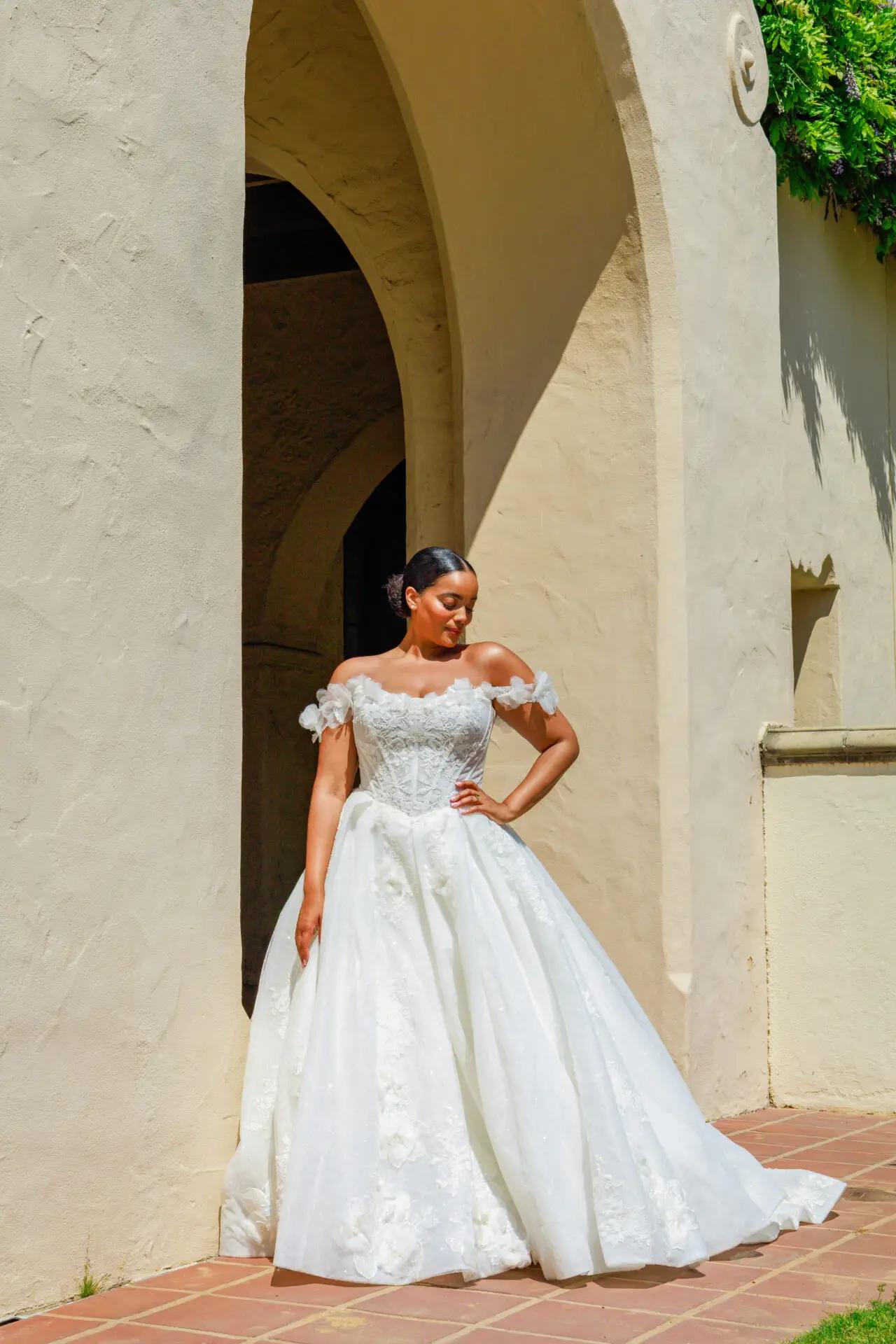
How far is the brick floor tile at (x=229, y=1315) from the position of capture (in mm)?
3508

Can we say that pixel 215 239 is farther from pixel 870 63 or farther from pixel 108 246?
pixel 870 63

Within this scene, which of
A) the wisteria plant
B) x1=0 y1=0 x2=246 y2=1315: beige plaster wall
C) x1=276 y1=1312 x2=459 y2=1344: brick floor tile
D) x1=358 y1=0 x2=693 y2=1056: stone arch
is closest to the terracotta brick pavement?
x1=276 y1=1312 x2=459 y2=1344: brick floor tile

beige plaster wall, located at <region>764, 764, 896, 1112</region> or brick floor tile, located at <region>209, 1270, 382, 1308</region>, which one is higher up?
beige plaster wall, located at <region>764, 764, 896, 1112</region>

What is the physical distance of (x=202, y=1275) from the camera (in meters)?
3.95

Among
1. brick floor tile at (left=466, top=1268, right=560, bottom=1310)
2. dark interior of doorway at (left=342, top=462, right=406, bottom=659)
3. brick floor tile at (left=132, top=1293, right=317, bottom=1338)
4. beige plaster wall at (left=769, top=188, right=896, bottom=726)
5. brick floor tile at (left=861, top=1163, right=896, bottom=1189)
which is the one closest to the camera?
brick floor tile at (left=132, top=1293, right=317, bottom=1338)

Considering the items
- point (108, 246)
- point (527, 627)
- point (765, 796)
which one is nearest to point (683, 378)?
point (527, 627)

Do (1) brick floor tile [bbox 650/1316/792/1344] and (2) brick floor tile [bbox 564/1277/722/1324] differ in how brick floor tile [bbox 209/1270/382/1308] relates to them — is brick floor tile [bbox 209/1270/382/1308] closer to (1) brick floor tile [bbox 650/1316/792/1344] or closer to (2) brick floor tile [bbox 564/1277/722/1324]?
(2) brick floor tile [bbox 564/1277/722/1324]

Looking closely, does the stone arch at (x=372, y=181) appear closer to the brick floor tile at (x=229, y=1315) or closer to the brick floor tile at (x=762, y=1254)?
the brick floor tile at (x=762, y=1254)

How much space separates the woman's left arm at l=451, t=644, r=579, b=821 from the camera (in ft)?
15.5

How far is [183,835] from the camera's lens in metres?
4.11

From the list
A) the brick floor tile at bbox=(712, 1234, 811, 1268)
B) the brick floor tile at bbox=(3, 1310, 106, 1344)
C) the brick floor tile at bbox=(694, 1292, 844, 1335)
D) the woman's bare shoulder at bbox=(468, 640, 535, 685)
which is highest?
the woman's bare shoulder at bbox=(468, 640, 535, 685)

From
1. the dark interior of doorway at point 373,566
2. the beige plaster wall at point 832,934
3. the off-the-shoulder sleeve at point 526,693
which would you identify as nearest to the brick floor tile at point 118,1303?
the off-the-shoulder sleeve at point 526,693

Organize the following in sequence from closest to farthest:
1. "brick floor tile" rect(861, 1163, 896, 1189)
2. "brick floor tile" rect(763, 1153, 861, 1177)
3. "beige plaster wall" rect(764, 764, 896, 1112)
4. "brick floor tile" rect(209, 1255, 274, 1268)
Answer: "brick floor tile" rect(209, 1255, 274, 1268) → "brick floor tile" rect(861, 1163, 896, 1189) → "brick floor tile" rect(763, 1153, 861, 1177) → "beige plaster wall" rect(764, 764, 896, 1112)

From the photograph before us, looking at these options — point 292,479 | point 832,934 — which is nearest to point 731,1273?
point 832,934
